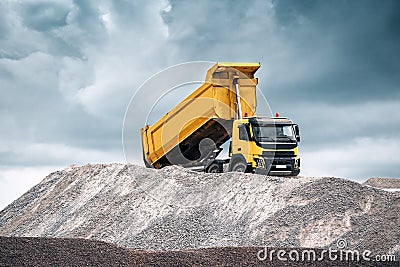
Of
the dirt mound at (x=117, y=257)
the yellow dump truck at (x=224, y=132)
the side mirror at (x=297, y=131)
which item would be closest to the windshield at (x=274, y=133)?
the yellow dump truck at (x=224, y=132)

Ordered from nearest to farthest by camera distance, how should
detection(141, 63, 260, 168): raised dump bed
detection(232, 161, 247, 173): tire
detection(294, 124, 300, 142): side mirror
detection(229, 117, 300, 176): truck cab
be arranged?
detection(229, 117, 300, 176): truck cab, detection(294, 124, 300, 142): side mirror, detection(232, 161, 247, 173): tire, detection(141, 63, 260, 168): raised dump bed

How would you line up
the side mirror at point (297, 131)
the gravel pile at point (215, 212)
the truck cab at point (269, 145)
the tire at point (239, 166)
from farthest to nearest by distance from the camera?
1. the tire at point (239, 166)
2. the side mirror at point (297, 131)
3. the truck cab at point (269, 145)
4. the gravel pile at point (215, 212)

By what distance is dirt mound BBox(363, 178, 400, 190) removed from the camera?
20234mm

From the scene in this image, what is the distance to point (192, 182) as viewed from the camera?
643 inches

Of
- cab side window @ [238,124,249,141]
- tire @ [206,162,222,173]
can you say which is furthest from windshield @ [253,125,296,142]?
tire @ [206,162,222,173]

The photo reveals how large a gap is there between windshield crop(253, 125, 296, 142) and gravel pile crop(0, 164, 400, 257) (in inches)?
57.4

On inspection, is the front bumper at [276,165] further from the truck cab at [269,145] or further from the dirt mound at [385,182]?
the dirt mound at [385,182]

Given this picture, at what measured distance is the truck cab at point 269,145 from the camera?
1590cm

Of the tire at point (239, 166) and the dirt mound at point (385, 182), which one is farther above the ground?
the dirt mound at point (385, 182)

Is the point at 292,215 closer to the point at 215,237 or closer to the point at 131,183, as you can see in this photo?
the point at 215,237

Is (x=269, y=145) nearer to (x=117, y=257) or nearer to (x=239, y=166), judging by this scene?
(x=239, y=166)

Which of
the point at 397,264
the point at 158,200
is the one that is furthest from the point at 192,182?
the point at 397,264

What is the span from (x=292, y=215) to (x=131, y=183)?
6789 mm

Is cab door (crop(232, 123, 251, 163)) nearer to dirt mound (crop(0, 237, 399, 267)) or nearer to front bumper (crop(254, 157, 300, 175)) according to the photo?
front bumper (crop(254, 157, 300, 175))
